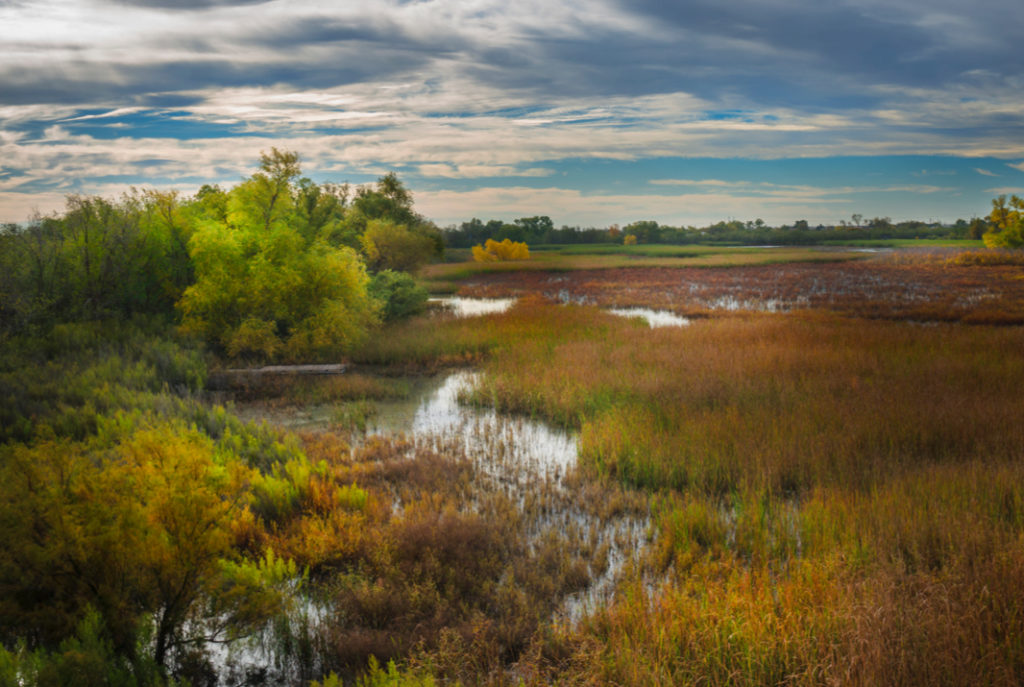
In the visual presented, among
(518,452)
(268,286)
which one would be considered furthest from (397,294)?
(518,452)

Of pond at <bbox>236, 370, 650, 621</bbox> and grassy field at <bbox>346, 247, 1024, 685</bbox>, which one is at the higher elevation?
grassy field at <bbox>346, 247, 1024, 685</bbox>

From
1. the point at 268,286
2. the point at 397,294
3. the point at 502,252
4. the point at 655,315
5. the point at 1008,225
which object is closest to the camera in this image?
the point at 268,286

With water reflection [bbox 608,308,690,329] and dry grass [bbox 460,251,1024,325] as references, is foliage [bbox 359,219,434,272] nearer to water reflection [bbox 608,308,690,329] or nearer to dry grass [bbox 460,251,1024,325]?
dry grass [bbox 460,251,1024,325]

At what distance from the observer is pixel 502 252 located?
86.8 metres

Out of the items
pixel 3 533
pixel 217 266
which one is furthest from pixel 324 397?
pixel 3 533

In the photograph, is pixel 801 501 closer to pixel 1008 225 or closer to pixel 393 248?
pixel 393 248

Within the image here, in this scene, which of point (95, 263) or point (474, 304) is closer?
point (95, 263)

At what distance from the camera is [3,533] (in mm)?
4305

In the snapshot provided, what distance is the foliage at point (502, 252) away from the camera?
86625 millimetres

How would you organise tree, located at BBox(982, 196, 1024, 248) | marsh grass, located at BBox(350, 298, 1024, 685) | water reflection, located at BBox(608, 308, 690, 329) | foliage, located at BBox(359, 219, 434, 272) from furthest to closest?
tree, located at BBox(982, 196, 1024, 248) → foliage, located at BBox(359, 219, 434, 272) → water reflection, located at BBox(608, 308, 690, 329) → marsh grass, located at BBox(350, 298, 1024, 685)

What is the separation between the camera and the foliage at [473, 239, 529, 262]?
86.6 metres

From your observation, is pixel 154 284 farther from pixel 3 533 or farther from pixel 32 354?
pixel 3 533

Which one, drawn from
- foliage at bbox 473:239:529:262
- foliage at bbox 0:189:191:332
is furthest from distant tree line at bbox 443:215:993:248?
foliage at bbox 0:189:191:332

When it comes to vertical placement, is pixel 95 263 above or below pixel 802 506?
above
